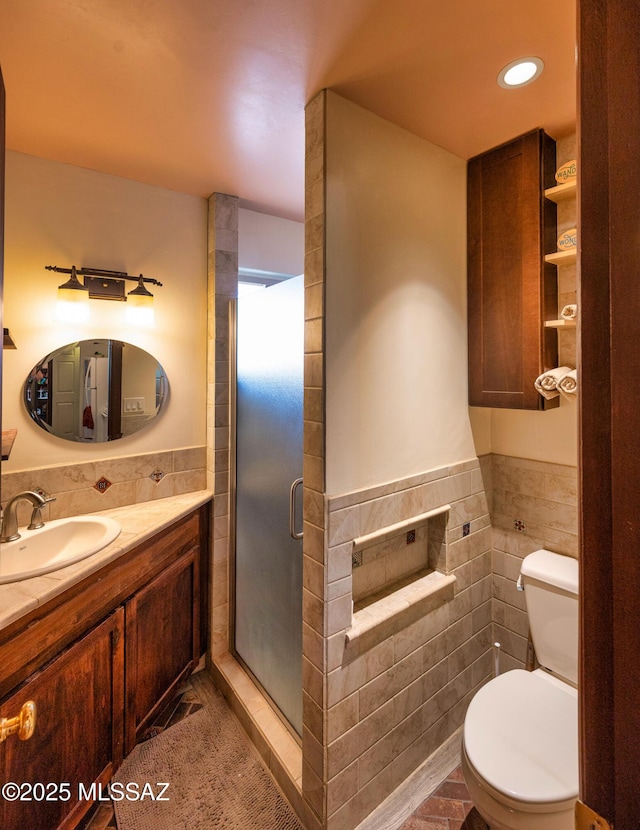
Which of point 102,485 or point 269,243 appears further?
point 269,243

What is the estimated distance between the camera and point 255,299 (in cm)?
204

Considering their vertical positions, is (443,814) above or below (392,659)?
below

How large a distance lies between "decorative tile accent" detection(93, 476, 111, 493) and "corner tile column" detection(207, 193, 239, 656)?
520mm

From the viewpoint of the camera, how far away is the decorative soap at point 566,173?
164 centimetres

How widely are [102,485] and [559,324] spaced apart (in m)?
2.18

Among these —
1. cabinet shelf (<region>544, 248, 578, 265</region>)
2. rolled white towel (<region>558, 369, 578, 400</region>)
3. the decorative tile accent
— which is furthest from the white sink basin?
cabinet shelf (<region>544, 248, 578, 265</region>)

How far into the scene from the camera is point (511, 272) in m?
1.81

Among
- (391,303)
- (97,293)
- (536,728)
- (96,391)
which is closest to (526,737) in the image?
(536,728)

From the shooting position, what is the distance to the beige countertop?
119 cm

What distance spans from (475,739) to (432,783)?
521 millimetres

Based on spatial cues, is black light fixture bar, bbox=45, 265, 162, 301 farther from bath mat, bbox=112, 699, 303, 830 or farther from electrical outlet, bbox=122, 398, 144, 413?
bath mat, bbox=112, 699, 303, 830

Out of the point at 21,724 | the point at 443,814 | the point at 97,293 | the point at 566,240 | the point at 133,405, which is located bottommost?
the point at 443,814

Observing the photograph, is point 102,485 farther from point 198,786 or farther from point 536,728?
point 536,728

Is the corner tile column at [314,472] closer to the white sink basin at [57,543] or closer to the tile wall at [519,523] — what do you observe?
the white sink basin at [57,543]
